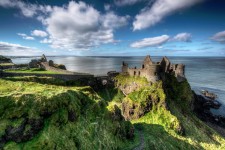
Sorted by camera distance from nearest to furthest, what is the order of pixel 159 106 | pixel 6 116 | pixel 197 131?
pixel 6 116 < pixel 197 131 < pixel 159 106

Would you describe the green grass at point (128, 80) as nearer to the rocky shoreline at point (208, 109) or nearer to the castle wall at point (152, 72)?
the castle wall at point (152, 72)

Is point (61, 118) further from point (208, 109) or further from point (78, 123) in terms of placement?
point (208, 109)

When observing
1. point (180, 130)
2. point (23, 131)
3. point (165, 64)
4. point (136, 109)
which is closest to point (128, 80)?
point (165, 64)

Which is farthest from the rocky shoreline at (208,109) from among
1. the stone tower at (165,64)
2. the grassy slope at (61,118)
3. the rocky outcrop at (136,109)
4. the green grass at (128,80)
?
the grassy slope at (61,118)

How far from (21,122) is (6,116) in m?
1.72

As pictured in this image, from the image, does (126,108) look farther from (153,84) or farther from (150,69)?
(150,69)

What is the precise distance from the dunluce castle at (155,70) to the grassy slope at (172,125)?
11.3ft

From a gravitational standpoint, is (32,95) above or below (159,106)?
above

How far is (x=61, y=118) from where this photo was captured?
845 inches

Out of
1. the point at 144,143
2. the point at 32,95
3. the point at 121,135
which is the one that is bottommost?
the point at 144,143

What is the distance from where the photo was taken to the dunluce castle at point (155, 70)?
5244cm

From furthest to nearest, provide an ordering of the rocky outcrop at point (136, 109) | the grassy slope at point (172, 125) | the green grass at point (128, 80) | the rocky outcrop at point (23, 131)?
the green grass at point (128, 80) → the rocky outcrop at point (136, 109) → the grassy slope at point (172, 125) → the rocky outcrop at point (23, 131)

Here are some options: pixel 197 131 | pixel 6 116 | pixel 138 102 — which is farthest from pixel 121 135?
pixel 197 131

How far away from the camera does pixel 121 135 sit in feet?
91.0
